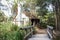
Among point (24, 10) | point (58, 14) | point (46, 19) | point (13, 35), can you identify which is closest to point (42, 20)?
point (46, 19)

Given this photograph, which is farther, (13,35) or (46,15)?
(46,15)

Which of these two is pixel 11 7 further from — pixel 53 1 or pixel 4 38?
pixel 4 38

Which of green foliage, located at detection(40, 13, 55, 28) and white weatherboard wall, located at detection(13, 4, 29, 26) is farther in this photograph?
white weatherboard wall, located at detection(13, 4, 29, 26)

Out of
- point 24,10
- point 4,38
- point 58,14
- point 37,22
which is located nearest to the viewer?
point 4,38

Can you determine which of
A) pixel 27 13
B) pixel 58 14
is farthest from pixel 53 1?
pixel 27 13

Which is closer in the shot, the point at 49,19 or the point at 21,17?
the point at 49,19

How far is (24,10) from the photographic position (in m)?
20.3

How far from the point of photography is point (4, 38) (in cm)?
659

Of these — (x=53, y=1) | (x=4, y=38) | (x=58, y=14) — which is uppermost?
(x=53, y=1)

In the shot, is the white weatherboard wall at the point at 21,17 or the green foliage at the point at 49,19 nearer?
the green foliage at the point at 49,19

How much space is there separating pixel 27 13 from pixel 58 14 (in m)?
7.76

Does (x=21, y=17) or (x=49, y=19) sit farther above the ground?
(x=21, y=17)

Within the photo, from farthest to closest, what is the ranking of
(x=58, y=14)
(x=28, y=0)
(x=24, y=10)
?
(x=24, y=10) < (x=28, y=0) < (x=58, y=14)

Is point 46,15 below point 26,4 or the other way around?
below
